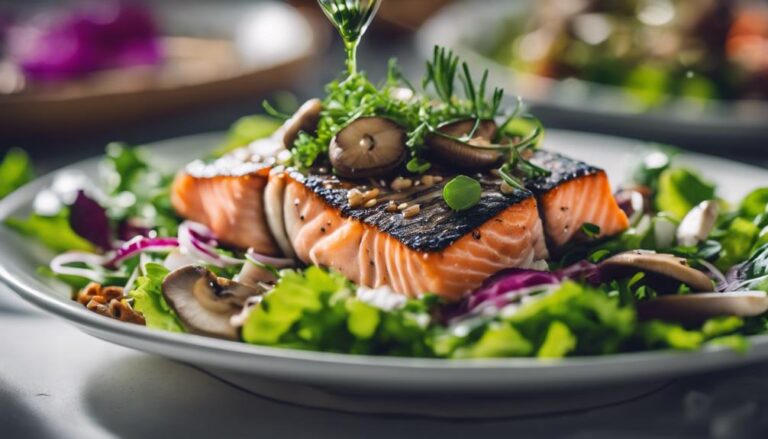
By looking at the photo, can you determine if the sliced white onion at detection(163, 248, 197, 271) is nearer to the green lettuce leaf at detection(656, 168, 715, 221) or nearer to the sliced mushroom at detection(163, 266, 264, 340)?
the sliced mushroom at detection(163, 266, 264, 340)

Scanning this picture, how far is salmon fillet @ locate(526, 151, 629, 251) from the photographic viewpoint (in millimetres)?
3150

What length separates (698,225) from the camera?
Answer: 3410mm

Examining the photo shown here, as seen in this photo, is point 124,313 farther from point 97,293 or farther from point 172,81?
point 172,81

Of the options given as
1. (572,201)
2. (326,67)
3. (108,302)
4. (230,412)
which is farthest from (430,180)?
(326,67)

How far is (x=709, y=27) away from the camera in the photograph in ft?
22.6

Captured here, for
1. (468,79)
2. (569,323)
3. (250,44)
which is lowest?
(250,44)

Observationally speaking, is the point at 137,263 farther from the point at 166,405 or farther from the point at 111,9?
the point at 111,9

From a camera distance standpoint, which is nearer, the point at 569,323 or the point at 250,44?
the point at 569,323

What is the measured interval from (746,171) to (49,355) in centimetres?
312

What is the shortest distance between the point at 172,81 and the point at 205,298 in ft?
11.7

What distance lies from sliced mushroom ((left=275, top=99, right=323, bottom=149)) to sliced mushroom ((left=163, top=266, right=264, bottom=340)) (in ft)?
2.36

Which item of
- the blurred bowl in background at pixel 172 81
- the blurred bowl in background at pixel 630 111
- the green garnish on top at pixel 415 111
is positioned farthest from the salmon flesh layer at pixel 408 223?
the blurred bowl in background at pixel 172 81

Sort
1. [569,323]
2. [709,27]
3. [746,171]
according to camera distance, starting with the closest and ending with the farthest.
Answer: [569,323] < [746,171] < [709,27]

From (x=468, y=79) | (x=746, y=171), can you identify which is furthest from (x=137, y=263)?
(x=746, y=171)
